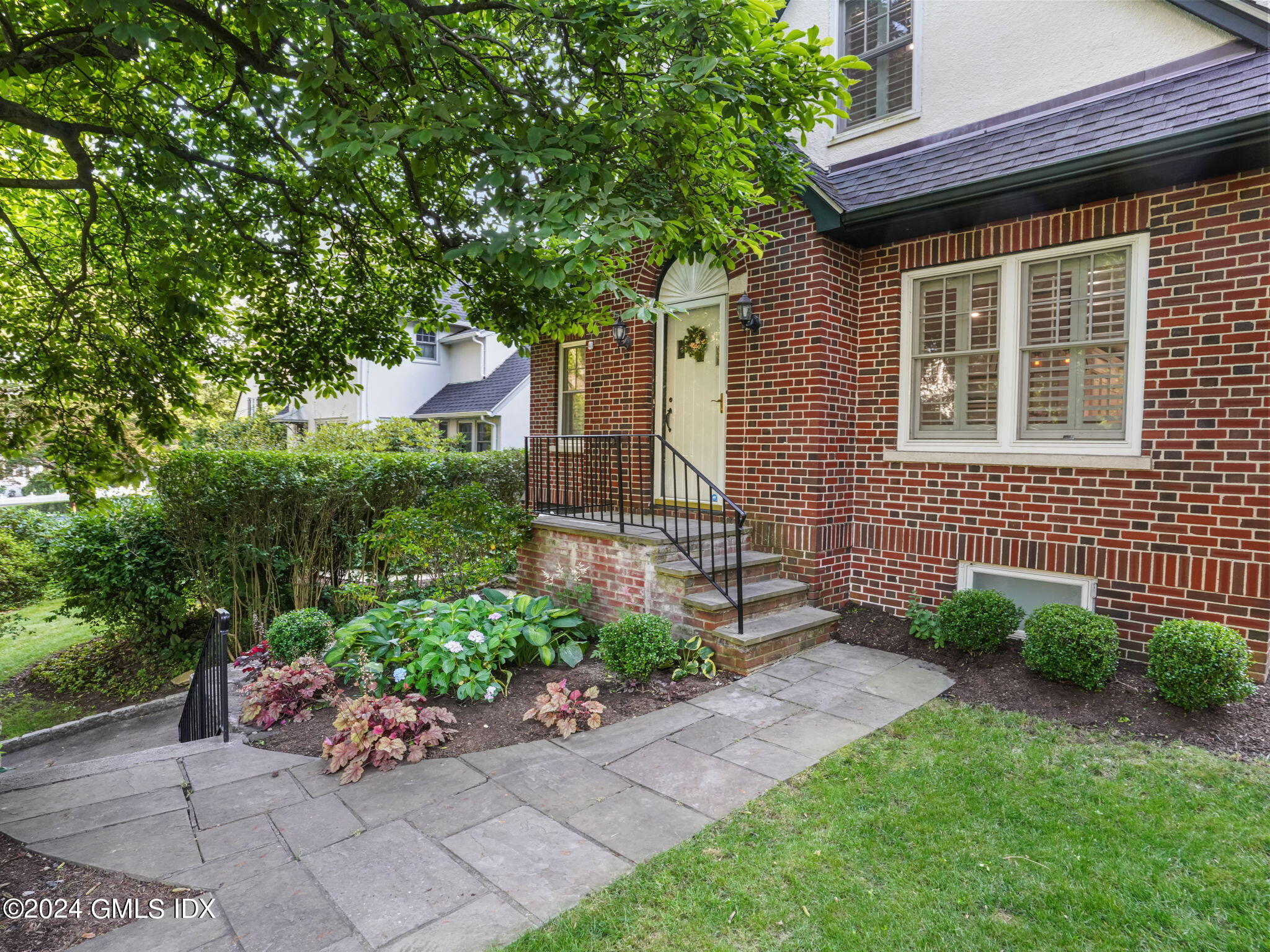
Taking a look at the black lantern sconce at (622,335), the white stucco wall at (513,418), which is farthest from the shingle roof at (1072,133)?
the white stucco wall at (513,418)

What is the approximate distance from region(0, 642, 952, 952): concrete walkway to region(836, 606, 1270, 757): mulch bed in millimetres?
496

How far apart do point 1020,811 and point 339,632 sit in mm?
4277

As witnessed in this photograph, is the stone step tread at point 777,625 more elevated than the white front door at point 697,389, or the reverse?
the white front door at point 697,389

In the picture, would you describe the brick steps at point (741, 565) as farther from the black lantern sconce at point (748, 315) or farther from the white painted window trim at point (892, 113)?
the white painted window trim at point (892, 113)

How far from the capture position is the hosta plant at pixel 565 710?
12.4ft

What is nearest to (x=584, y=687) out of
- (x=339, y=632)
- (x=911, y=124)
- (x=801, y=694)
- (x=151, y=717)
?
(x=801, y=694)

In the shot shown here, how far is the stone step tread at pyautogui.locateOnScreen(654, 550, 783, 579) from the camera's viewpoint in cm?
500

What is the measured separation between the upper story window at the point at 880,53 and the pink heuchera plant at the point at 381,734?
6.28 meters

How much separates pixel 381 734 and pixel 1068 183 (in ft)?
18.4

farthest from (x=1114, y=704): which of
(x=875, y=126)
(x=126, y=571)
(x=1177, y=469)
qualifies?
(x=126, y=571)

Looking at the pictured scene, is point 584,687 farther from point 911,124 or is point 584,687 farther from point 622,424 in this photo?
point 911,124

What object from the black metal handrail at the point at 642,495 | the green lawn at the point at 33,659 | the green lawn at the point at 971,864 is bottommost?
the green lawn at the point at 33,659

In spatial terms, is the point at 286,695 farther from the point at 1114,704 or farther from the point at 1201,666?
the point at 1201,666

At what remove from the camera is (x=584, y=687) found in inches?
175
